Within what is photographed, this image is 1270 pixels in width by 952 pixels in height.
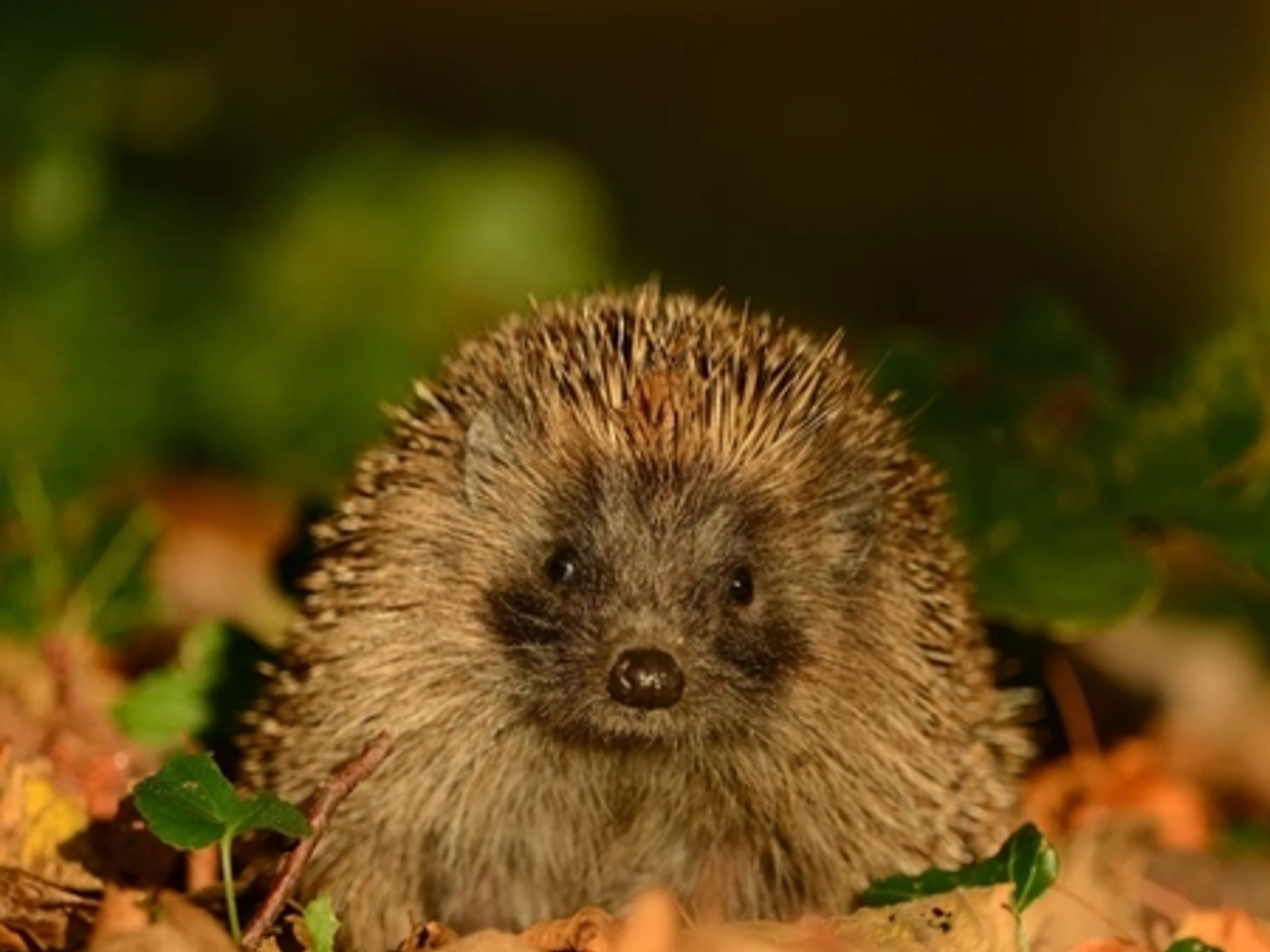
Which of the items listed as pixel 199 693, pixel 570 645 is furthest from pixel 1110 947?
pixel 199 693

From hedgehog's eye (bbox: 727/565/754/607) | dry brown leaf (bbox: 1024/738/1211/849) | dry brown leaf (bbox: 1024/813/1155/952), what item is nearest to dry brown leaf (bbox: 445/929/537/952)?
hedgehog's eye (bbox: 727/565/754/607)

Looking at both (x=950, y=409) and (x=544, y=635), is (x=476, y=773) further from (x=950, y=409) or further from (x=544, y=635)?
(x=950, y=409)

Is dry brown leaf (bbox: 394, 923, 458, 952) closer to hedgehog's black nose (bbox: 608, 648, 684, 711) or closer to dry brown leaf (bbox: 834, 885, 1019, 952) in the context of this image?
hedgehog's black nose (bbox: 608, 648, 684, 711)

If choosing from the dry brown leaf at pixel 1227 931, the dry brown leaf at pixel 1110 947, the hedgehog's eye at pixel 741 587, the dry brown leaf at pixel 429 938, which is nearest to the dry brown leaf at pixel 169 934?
the dry brown leaf at pixel 429 938

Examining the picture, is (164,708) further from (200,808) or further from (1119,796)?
(1119,796)

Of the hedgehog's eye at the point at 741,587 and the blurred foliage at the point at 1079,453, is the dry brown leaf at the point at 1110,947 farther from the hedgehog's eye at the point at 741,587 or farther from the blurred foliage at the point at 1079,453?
the blurred foliage at the point at 1079,453

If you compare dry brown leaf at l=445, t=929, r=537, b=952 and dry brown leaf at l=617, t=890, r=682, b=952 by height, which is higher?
dry brown leaf at l=617, t=890, r=682, b=952

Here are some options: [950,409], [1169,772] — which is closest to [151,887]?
[950,409]
